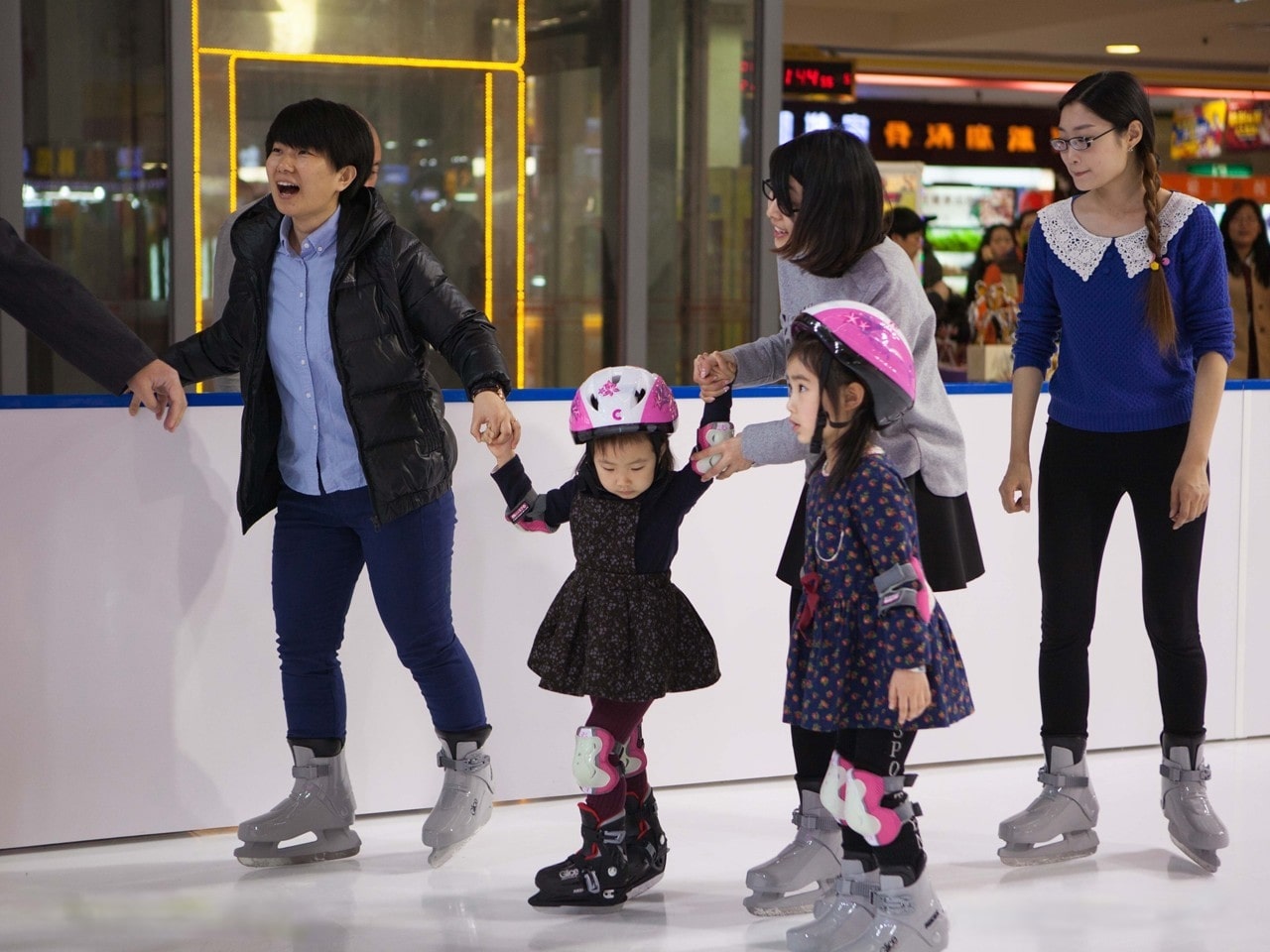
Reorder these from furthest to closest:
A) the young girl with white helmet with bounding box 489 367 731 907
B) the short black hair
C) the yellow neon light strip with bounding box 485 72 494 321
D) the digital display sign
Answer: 1. the digital display sign
2. the yellow neon light strip with bounding box 485 72 494 321
3. the short black hair
4. the young girl with white helmet with bounding box 489 367 731 907

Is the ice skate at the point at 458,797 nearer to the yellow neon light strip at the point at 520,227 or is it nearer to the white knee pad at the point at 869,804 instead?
the white knee pad at the point at 869,804

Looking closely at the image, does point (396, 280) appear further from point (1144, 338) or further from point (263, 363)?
point (1144, 338)

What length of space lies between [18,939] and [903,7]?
10222 mm

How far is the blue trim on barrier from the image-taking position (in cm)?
307

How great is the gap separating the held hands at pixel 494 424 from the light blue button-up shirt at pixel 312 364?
0.28 meters

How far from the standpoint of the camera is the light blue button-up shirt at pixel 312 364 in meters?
2.82

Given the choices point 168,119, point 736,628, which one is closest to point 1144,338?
point 736,628

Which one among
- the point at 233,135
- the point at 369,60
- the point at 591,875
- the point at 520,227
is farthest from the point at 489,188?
the point at 591,875

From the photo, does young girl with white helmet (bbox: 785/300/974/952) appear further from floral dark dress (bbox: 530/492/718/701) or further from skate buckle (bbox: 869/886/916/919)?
floral dark dress (bbox: 530/492/718/701)

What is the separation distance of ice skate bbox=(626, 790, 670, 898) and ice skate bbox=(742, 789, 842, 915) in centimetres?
17

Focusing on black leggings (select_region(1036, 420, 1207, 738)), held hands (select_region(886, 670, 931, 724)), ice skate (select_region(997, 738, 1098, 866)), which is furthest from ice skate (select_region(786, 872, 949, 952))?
black leggings (select_region(1036, 420, 1207, 738))

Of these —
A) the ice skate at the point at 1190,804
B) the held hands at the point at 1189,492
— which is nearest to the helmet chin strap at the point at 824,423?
the held hands at the point at 1189,492

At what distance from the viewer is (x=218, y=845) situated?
315 centimetres

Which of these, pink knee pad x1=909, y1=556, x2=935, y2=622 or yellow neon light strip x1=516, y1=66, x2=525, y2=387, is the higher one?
yellow neon light strip x1=516, y1=66, x2=525, y2=387
